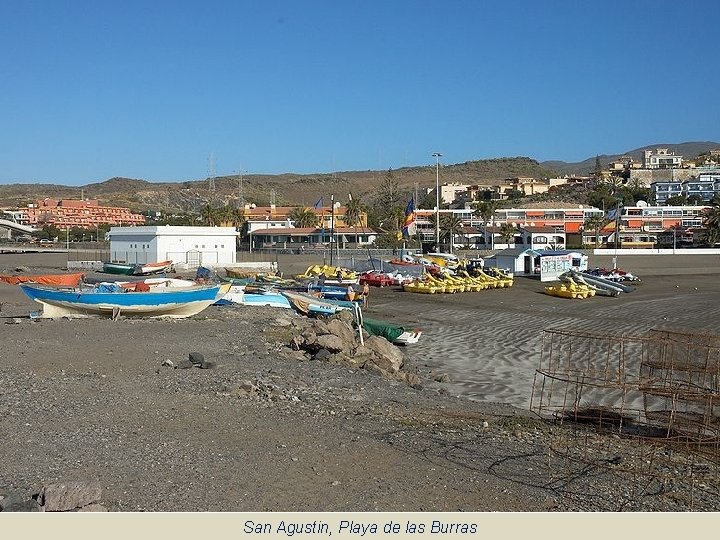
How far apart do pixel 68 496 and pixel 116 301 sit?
57.8 ft

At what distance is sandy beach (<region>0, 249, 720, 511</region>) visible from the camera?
810 cm

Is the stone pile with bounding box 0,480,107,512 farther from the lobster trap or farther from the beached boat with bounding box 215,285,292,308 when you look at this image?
the beached boat with bounding box 215,285,292,308

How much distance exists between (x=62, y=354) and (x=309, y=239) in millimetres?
69241

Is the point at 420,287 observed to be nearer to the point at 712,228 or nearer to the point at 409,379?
the point at 409,379

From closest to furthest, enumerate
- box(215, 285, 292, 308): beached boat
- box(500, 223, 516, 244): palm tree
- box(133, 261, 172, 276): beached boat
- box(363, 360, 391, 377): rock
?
box(363, 360, 391, 377): rock → box(215, 285, 292, 308): beached boat → box(133, 261, 172, 276): beached boat → box(500, 223, 516, 244): palm tree

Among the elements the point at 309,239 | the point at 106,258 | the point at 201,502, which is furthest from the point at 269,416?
the point at 309,239

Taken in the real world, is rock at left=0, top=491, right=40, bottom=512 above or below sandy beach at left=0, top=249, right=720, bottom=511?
above

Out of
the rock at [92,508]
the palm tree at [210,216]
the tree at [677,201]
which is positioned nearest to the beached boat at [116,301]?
the rock at [92,508]

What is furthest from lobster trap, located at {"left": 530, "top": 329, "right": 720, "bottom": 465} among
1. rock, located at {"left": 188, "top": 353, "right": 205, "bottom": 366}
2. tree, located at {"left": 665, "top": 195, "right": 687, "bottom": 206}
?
tree, located at {"left": 665, "top": 195, "right": 687, "bottom": 206}

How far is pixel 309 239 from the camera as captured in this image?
85.4 meters

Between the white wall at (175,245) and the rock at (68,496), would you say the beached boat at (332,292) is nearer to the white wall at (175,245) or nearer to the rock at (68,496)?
the white wall at (175,245)

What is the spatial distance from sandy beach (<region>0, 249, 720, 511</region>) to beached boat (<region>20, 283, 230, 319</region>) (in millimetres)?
2424

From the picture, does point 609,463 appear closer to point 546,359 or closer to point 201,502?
point 201,502

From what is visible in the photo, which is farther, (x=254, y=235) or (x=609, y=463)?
(x=254, y=235)
